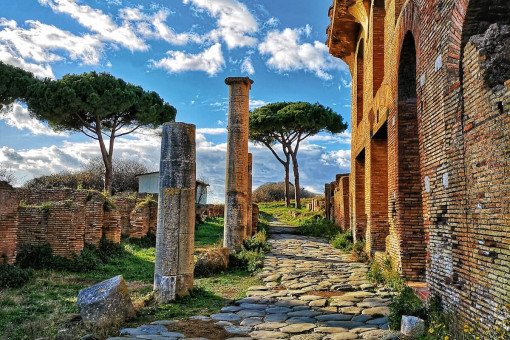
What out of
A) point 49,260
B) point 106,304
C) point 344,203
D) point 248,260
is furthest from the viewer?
point 344,203

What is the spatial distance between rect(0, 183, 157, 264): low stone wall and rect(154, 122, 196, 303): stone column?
4.00 m

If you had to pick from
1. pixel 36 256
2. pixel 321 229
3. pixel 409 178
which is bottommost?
pixel 36 256

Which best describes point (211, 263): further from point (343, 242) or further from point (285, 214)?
Answer: point (285, 214)

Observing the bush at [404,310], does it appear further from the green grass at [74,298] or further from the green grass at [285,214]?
the green grass at [285,214]

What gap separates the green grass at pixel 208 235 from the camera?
52.9 ft

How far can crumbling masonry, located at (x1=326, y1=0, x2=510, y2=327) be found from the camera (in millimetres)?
4316

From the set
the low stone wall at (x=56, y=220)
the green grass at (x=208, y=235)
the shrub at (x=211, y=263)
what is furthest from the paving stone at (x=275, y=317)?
the green grass at (x=208, y=235)

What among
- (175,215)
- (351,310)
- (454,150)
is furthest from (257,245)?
(454,150)

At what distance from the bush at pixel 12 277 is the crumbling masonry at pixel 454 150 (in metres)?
7.23

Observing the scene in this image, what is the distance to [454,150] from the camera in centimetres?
530

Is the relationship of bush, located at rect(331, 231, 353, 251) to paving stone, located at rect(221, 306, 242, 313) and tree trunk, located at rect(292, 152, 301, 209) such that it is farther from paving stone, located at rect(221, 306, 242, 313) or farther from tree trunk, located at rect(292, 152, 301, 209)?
tree trunk, located at rect(292, 152, 301, 209)

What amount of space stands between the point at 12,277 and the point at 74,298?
192 cm

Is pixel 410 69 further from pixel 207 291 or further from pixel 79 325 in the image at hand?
pixel 79 325

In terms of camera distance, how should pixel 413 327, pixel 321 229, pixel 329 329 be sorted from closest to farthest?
pixel 413 327, pixel 329 329, pixel 321 229
